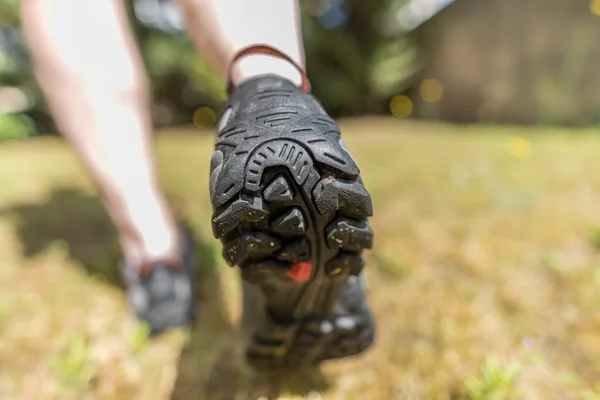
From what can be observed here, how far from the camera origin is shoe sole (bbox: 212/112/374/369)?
0.68m

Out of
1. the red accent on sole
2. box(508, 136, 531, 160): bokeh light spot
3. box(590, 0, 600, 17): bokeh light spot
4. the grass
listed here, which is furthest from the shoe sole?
box(590, 0, 600, 17): bokeh light spot

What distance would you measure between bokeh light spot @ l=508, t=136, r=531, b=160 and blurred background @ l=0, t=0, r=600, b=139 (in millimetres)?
1738

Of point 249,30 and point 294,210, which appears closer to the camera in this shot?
point 294,210

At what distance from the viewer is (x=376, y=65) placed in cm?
562

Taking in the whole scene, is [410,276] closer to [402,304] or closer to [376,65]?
[402,304]

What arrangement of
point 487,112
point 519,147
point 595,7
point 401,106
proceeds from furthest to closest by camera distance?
1. point 401,106
2. point 487,112
3. point 595,7
4. point 519,147

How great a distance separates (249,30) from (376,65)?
4.93 meters

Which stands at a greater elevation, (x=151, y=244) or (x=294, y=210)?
(x=294, y=210)

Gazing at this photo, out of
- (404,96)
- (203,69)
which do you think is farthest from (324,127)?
(404,96)

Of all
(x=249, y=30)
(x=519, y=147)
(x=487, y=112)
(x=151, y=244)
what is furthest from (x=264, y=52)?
(x=487, y=112)

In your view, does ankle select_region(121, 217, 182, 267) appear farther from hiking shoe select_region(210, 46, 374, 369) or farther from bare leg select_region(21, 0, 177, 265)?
hiking shoe select_region(210, 46, 374, 369)

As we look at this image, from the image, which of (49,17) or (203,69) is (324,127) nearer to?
(49,17)

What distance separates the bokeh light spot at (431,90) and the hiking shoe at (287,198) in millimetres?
5258

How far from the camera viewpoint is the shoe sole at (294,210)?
68 cm
